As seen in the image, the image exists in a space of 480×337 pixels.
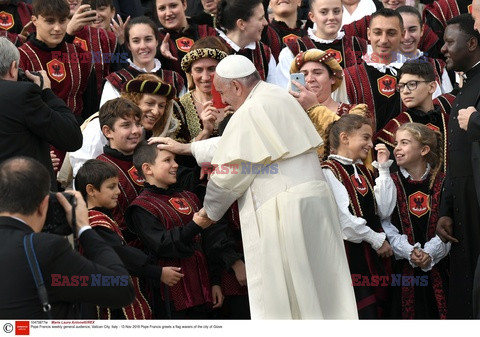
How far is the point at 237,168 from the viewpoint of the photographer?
737 centimetres

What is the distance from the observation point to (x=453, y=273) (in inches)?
328

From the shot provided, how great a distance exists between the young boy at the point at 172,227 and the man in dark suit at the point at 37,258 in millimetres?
1987

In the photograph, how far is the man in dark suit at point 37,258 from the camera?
5469mm

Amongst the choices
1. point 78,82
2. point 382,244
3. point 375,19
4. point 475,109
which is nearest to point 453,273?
point 382,244

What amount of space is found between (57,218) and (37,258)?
1.43 feet

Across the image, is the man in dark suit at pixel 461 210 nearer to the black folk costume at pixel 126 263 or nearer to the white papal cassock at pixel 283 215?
the white papal cassock at pixel 283 215

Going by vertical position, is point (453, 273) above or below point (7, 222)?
below

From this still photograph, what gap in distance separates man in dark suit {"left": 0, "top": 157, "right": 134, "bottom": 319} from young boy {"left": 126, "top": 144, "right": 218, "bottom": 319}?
1.99 metres

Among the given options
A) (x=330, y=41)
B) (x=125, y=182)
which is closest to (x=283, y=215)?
(x=125, y=182)

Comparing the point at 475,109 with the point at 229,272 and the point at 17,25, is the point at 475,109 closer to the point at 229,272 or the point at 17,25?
the point at 229,272

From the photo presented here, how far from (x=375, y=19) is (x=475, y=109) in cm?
254

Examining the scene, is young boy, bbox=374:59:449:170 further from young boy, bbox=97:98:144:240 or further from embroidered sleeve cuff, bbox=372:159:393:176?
young boy, bbox=97:98:144:240

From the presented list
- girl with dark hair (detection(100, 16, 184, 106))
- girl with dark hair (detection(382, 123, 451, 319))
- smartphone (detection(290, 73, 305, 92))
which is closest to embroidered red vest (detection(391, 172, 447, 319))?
girl with dark hair (detection(382, 123, 451, 319))

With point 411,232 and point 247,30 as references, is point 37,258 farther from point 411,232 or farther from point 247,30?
point 247,30
